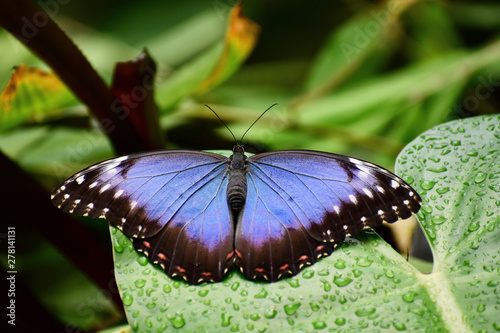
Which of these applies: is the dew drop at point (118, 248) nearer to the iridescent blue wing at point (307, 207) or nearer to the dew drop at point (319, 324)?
the iridescent blue wing at point (307, 207)

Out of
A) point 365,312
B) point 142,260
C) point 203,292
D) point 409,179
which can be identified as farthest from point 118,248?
point 409,179

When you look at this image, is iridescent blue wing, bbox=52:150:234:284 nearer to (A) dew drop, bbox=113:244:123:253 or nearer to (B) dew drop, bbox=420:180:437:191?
(A) dew drop, bbox=113:244:123:253

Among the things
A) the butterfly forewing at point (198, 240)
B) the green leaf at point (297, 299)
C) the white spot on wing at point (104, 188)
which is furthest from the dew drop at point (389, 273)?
the white spot on wing at point (104, 188)

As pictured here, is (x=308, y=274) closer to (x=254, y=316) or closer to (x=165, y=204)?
(x=254, y=316)

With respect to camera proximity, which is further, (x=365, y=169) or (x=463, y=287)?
(x=365, y=169)

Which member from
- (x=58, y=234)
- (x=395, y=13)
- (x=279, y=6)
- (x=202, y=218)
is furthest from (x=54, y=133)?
(x=279, y=6)

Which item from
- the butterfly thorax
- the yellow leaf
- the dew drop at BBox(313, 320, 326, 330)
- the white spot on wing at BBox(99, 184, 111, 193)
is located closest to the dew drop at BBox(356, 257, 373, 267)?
the dew drop at BBox(313, 320, 326, 330)

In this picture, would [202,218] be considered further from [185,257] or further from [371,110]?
[371,110]
